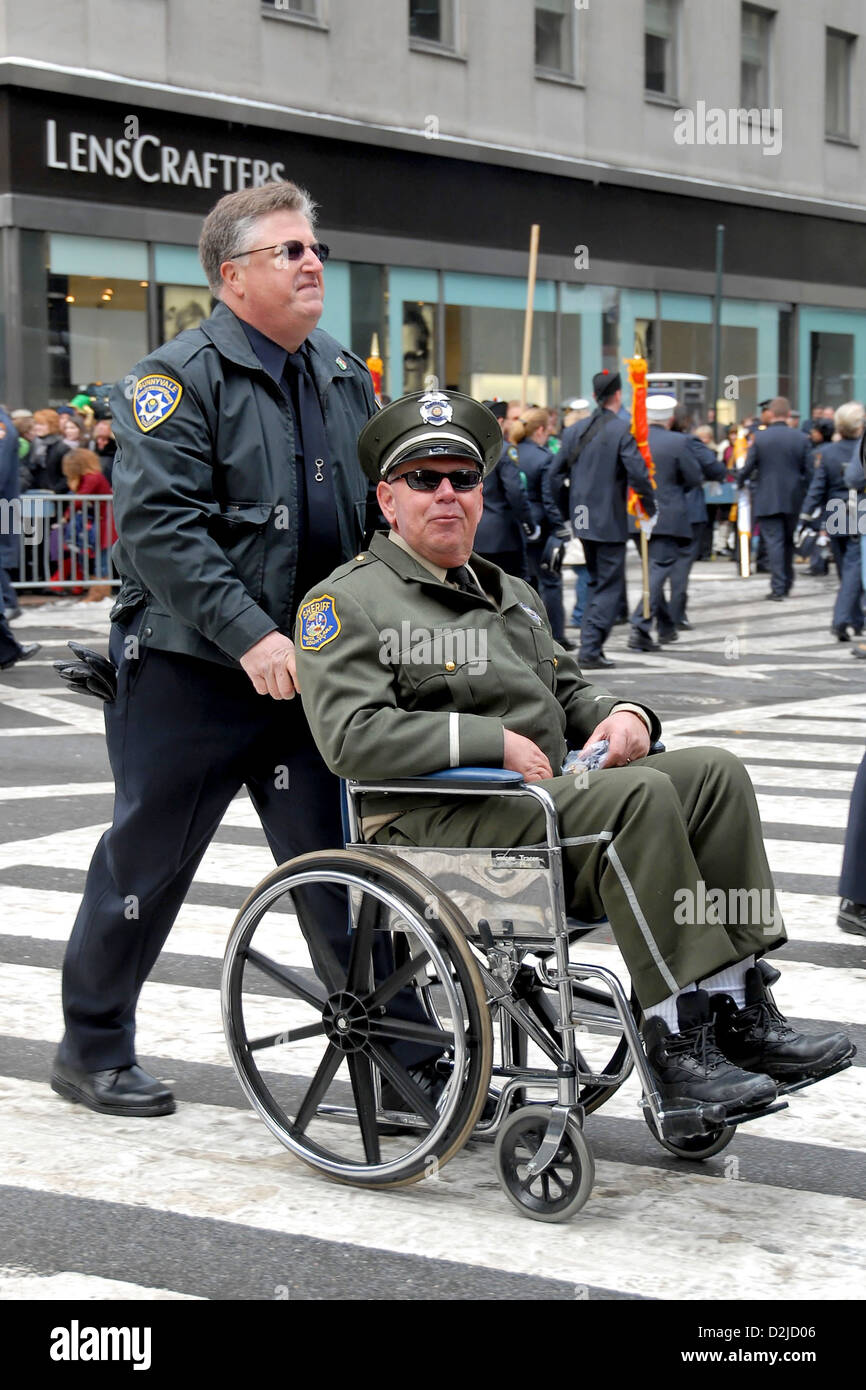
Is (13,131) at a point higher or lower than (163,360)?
higher

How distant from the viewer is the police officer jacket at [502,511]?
540 inches

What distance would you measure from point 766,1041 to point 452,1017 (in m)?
0.66

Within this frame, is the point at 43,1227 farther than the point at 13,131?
No

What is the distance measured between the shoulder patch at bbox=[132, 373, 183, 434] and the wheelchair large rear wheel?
98 centimetres

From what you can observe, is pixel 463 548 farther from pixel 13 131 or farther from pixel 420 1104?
pixel 13 131

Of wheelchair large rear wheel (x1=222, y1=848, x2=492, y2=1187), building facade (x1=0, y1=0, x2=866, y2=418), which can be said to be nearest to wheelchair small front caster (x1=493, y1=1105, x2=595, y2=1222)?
wheelchair large rear wheel (x1=222, y1=848, x2=492, y2=1187)

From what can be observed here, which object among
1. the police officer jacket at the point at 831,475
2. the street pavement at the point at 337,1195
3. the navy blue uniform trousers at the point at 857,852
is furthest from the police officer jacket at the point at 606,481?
the navy blue uniform trousers at the point at 857,852

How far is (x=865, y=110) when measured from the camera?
119 ft

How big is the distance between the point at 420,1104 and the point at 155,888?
0.84 meters

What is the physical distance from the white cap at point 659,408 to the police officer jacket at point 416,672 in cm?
1226

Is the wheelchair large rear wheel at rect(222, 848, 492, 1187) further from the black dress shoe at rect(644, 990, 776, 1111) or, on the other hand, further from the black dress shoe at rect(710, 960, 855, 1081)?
the black dress shoe at rect(710, 960, 855, 1081)
